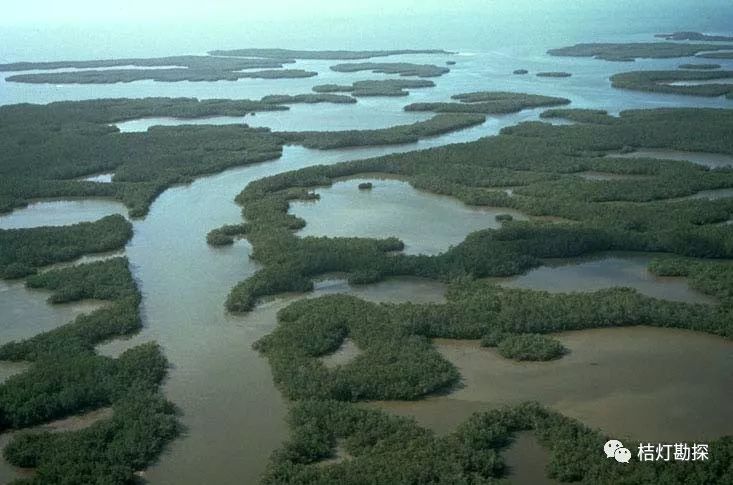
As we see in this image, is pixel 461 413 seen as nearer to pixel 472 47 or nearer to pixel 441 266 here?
pixel 441 266

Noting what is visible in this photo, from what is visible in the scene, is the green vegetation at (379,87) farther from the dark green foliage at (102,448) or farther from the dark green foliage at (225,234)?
the dark green foliage at (102,448)

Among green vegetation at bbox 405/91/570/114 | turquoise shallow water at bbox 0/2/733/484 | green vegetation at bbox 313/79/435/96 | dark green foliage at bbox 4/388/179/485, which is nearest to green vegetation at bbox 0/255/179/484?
dark green foliage at bbox 4/388/179/485

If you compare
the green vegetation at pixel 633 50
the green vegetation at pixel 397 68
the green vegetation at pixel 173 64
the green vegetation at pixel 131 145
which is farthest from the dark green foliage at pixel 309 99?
the green vegetation at pixel 633 50

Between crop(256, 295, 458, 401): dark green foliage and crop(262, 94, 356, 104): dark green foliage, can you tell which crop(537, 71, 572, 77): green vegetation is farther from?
crop(256, 295, 458, 401): dark green foliage

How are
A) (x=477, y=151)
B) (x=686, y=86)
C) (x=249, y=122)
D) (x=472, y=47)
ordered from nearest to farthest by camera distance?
(x=477, y=151) → (x=249, y=122) → (x=686, y=86) → (x=472, y=47)

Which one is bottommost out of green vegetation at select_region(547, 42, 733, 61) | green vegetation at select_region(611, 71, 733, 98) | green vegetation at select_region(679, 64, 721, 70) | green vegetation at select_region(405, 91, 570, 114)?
green vegetation at select_region(405, 91, 570, 114)

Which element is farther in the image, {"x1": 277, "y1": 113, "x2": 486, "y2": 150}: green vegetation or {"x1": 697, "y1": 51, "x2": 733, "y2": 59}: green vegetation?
{"x1": 697, "y1": 51, "x2": 733, "y2": 59}: green vegetation

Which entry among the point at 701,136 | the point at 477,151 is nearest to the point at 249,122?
the point at 477,151
